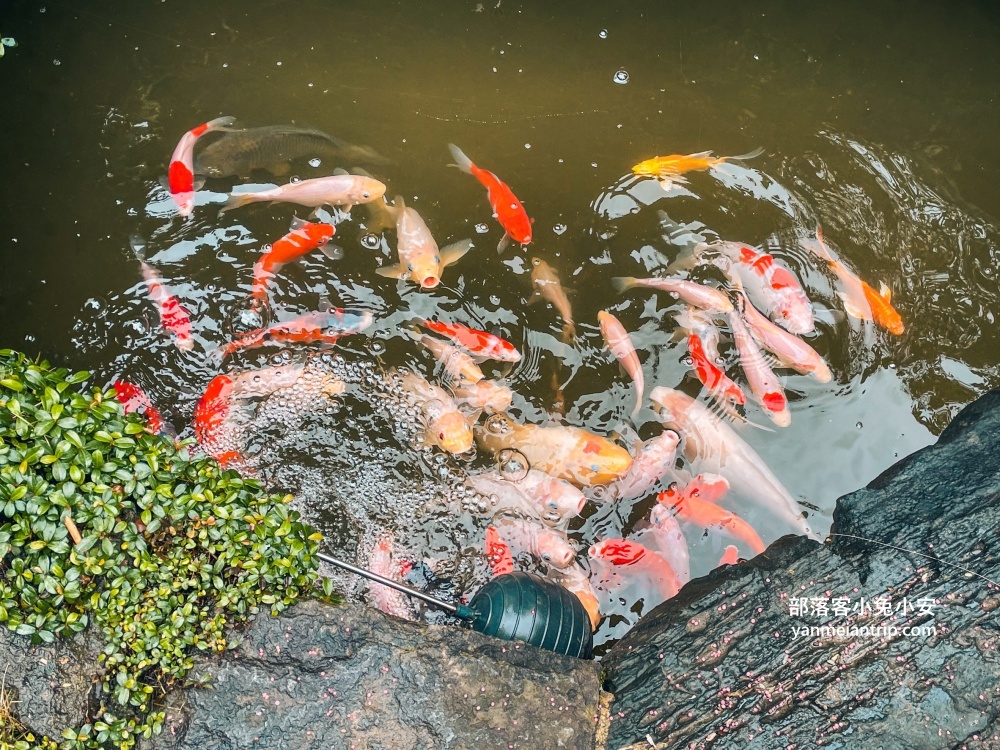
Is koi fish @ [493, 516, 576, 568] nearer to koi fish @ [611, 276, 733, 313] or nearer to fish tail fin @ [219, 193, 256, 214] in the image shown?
koi fish @ [611, 276, 733, 313]

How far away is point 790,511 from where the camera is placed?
4934 millimetres

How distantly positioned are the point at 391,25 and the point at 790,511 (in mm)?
4826

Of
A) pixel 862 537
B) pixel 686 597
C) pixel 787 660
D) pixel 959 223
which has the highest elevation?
pixel 959 223

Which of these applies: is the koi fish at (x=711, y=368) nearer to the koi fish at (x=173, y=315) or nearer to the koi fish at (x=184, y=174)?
the koi fish at (x=173, y=315)

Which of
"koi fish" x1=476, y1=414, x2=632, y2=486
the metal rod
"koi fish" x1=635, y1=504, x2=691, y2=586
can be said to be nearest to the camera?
the metal rod

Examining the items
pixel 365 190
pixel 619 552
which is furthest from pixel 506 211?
pixel 619 552

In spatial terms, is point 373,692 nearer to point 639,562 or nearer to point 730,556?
point 639,562

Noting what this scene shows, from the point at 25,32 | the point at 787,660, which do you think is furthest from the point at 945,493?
the point at 25,32

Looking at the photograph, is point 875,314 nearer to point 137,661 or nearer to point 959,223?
point 959,223

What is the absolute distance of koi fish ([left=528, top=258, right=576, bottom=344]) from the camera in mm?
5312

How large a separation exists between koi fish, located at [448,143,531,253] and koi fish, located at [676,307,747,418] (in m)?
1.36

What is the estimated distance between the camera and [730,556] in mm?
4766

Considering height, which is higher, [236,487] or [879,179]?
[879,179]

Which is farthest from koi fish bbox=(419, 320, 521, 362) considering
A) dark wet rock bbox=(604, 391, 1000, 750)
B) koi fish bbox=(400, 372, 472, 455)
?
dark wet rock bbox=(604, 391, 1000, 750)
